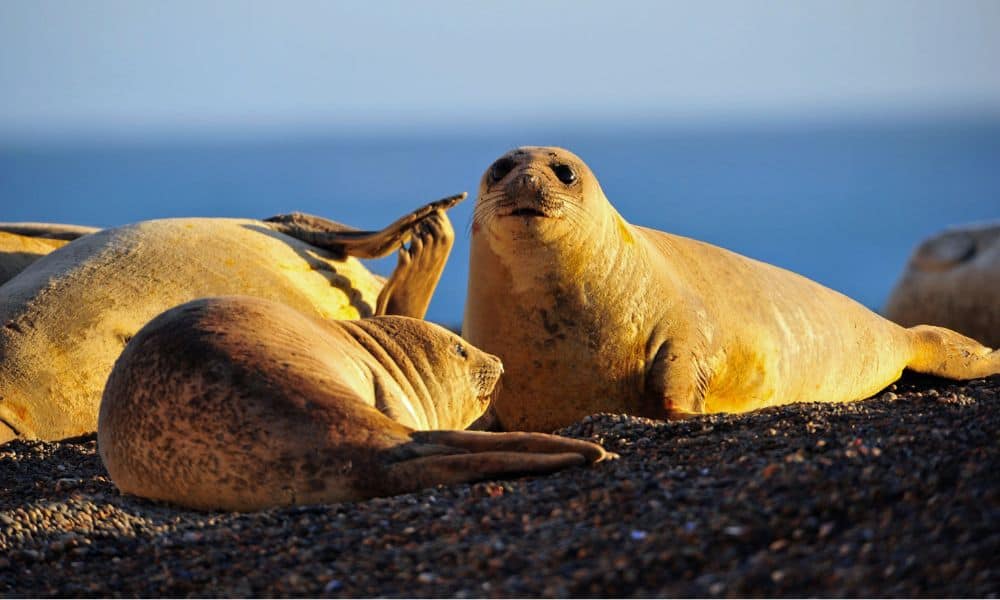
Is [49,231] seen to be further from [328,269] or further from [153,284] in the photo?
[328,269]

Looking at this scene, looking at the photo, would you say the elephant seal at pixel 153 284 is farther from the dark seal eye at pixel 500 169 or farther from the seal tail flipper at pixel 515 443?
the seal tail flipper at pixel 515 443

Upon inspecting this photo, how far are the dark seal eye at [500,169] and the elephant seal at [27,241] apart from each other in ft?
10.8

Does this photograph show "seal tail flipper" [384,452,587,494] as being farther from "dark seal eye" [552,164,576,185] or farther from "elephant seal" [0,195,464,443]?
"elephant seal" [0,195,464,443]

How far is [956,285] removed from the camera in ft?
40.1

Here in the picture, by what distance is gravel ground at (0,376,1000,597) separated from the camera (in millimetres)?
3197

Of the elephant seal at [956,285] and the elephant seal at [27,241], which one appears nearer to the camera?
the elephant seal at [27,241]

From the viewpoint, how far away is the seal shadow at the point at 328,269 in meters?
8.02

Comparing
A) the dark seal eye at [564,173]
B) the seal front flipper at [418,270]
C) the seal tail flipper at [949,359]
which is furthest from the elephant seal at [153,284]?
the seal tail flipper at [949,359]

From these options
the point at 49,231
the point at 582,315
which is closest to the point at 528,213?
the point at 582,315

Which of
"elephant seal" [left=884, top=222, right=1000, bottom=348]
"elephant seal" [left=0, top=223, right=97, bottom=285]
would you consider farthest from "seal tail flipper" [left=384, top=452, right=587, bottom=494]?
"elephant seal" [left=884, top=222, right=1000, bottom=348]

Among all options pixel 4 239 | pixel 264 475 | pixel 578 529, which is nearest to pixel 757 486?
pixel 578 529

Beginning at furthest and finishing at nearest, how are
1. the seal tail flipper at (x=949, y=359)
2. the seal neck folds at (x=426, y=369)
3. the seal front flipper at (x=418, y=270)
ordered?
the seal front flipper at (x=418, y=270), the seal tail flipper at (x=949, y=359), the seal neck folds at (x=426, y=369)

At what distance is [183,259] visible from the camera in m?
7.52

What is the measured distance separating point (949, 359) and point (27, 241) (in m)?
5.23
